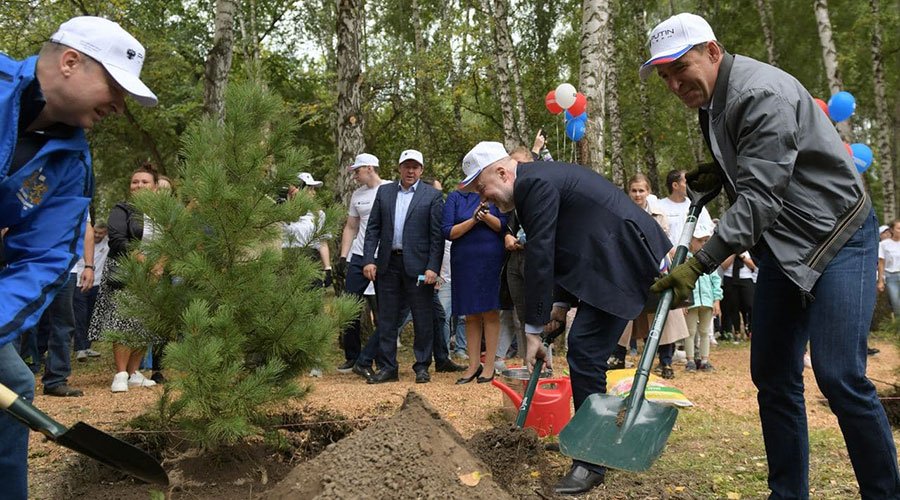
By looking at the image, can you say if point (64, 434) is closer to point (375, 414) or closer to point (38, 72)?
point (38, 72)

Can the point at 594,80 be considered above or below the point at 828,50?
below

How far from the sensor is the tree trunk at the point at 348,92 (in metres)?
8.89

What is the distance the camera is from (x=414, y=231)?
705 centimetres

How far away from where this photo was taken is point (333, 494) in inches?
115

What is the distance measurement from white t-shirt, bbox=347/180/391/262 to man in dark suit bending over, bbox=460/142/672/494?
3771mm

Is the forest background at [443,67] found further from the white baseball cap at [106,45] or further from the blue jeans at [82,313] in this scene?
the white baseball cap at [106,45]

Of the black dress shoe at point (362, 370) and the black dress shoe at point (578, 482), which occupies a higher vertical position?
the black dress shoe at point (578, 482)

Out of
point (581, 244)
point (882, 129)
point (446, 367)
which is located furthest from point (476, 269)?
point (882, 129)

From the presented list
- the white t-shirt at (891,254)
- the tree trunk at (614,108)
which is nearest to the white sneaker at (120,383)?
the white t-shirt at (891,254)

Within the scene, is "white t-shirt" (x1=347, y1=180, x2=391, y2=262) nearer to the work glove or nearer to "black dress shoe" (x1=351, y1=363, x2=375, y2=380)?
"black dress shoe" (x1=351, y1=363, x2=375, y2=380)

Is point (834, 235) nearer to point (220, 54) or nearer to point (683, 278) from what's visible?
point (683, 278)

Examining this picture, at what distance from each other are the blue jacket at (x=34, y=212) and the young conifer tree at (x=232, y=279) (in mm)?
1093

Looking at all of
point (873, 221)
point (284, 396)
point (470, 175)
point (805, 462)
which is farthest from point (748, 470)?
point (284, 396)

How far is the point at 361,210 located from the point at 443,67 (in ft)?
25.9
